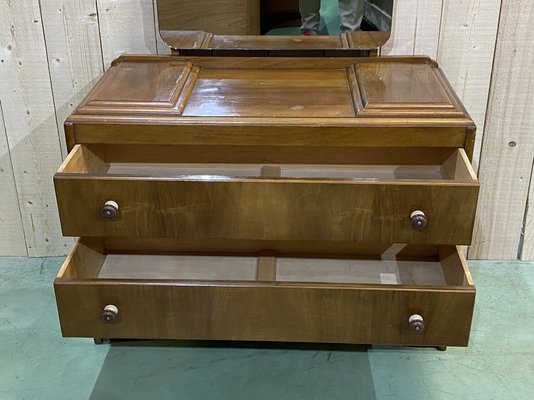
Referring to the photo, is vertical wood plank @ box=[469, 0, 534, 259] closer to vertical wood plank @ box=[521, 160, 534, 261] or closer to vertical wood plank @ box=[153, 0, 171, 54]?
vertical wood plank @ box=[521, 160, 534, 261]

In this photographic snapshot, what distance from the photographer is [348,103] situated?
130 cm

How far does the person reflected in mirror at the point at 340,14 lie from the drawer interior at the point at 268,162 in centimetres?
31

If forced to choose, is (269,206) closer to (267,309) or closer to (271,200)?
(271,200)

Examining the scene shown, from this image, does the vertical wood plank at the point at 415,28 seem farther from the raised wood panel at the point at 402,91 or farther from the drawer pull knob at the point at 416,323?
the drawer pull knob at the point at 416,323

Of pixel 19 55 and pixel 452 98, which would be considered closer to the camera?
pixel 452 98

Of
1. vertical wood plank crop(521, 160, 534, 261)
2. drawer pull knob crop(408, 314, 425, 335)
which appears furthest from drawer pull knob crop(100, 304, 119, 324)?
vertical wood plank crop(521, 160, 534, 261)

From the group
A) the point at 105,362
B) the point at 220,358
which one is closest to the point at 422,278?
the point at 220,358

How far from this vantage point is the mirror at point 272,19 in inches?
59.1

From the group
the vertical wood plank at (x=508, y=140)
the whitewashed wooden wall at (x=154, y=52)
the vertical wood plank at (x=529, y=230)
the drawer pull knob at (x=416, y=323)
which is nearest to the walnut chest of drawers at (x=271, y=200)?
the drawer pull knob at (x=416, y=323)

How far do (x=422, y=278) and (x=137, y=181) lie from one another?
640 millimetres

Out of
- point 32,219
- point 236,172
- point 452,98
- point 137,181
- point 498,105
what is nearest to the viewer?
point 137,181

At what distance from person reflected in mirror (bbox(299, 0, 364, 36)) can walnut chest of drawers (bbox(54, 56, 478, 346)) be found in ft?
0.44

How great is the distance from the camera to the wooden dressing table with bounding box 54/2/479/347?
3.81 feet

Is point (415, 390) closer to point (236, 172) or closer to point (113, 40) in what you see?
point (236, 172)
